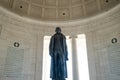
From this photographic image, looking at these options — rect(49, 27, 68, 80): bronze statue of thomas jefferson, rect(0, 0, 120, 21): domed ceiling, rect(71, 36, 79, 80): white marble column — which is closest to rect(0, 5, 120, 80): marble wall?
rect(0, 0, 120, 21): domed ceiling

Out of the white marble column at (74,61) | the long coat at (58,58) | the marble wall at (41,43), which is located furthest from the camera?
the white marble column at (74,61)

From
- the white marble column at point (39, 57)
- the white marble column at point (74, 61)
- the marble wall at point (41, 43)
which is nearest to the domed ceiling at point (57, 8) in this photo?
the marble wall at point (41, 43)

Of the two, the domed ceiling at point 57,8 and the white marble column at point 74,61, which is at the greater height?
the domed ceiling at point 57,8

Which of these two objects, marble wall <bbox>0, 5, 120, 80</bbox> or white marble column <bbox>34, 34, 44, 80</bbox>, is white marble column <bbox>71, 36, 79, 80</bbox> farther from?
white marble column <bbox>34, 34, 44, 80</bbox>

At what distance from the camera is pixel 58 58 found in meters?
5.48

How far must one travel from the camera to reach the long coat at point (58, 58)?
5.32 metres

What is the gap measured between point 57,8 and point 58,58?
5067mm

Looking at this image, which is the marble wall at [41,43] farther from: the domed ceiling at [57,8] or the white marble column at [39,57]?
the domed ceiling at [57,8]

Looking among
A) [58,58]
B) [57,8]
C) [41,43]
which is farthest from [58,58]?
[57,8]

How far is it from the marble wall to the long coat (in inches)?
125

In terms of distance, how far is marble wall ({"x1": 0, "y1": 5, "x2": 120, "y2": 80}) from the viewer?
790cm

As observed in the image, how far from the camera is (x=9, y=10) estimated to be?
8609 millimetres

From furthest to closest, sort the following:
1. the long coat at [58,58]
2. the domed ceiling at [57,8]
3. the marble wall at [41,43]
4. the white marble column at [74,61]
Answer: the domed ceiling at [57,8], the white marble column at [74,61], the marble wall at [41,43], the long coat at [58,58]

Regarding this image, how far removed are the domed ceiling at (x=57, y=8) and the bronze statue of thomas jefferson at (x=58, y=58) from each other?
4020mm
